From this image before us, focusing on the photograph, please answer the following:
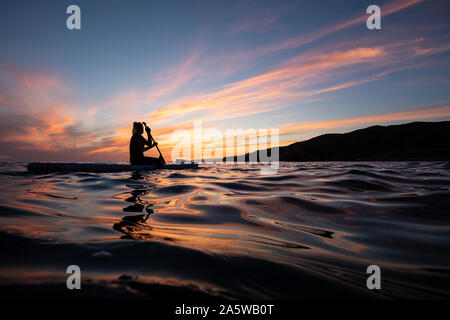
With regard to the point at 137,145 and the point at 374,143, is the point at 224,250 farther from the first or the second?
the point at 374,143

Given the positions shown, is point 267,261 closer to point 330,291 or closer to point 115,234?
point 330,291

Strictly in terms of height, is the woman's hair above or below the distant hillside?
below

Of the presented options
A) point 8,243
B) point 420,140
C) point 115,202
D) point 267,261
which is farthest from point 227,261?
point 420,140

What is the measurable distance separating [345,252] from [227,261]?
37.3 inches

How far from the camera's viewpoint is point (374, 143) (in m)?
55.7

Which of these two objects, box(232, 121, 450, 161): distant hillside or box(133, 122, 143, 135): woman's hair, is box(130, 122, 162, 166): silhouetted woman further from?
box(232, 121, 450, 161): distant hillside

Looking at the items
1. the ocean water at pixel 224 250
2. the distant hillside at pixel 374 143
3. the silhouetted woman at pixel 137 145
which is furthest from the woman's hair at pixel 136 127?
the distant hillside at pixel 374 143

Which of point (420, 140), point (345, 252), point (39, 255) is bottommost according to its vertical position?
point (345, 252)

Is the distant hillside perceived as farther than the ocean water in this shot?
Yes

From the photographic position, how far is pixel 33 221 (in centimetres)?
204

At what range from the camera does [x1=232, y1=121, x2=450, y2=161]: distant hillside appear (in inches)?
1850

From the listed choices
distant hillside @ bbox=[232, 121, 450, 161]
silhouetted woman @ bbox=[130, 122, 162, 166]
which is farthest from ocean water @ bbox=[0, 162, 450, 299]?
distant hillside @ bbox=[232, 121, 450, 161]

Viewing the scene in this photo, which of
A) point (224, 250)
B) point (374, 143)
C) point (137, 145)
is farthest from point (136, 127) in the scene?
point (374, 143)

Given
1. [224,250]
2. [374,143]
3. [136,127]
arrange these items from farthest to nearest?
[374,143], [136,127], [224,250]
